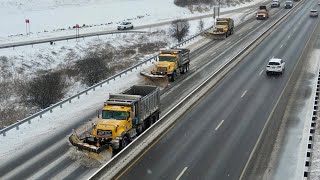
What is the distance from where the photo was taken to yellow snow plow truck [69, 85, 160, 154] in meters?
23.1

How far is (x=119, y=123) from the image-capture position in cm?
2392

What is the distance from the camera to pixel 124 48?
65.8m

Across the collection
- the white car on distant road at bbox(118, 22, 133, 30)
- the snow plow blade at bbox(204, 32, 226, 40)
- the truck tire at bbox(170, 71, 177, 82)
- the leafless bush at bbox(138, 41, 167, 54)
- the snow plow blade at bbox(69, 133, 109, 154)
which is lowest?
the snow plow blade at bbox(69, 133, 109, 154)

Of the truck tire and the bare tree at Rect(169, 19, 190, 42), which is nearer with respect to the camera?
the truck tire

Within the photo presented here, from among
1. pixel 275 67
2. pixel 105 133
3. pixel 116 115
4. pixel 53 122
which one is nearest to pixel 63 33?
pixel 275 67

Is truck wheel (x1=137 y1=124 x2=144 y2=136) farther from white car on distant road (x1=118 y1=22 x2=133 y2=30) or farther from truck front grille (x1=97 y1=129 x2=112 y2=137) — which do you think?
white car on distant road (x1=118 y1=22 x2=133 y2=30)

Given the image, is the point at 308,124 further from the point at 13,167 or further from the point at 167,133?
the point at 13,167

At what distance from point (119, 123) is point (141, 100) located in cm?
272

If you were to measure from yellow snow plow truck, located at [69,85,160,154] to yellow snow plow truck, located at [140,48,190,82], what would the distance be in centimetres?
1142

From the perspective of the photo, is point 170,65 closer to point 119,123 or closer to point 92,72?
point 92,72

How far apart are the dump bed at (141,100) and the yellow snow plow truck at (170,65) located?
355 inches

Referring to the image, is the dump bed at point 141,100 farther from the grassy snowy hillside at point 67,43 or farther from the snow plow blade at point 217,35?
the snow plow blade at point 217,35

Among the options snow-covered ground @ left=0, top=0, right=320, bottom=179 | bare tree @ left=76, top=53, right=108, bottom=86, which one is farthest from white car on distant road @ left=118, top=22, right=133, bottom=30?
bare tree @ left=76, top=53, right=108, bottom=86

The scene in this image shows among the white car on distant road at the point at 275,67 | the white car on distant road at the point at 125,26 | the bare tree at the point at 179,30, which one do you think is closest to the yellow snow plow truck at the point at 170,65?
the white car on distant road at the point at 275,67
